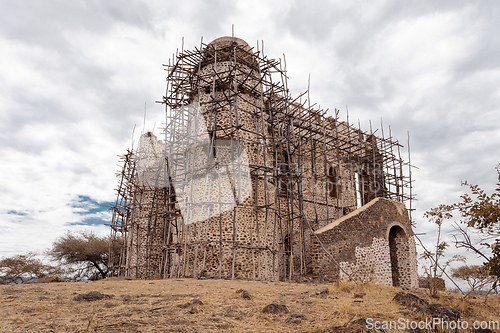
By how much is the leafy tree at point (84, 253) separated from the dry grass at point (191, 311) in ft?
52.3

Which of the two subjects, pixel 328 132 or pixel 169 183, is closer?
pixel 169 183

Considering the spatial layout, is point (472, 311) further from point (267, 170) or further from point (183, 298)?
point (267, 170)

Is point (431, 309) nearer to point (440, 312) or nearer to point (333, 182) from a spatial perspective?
point (440, 312)

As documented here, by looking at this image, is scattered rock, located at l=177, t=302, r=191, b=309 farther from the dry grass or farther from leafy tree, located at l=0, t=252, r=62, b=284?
leafy tree, located at l=0, t=252, r=62, b=284

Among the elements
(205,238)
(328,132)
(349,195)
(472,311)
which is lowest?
(472,311)

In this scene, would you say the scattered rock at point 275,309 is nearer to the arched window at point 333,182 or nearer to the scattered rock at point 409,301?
the scattered rock at point 409,301

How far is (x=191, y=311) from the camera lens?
6004 mm

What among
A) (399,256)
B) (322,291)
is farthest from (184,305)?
(399,256)

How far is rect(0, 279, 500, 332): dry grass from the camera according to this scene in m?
5.27

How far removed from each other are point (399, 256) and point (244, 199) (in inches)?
310

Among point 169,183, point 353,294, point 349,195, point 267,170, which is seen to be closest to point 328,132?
point 349,195

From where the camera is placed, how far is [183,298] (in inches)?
282

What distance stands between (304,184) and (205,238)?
7.39 metres

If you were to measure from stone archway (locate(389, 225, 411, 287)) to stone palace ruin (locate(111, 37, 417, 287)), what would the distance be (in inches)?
1.8
